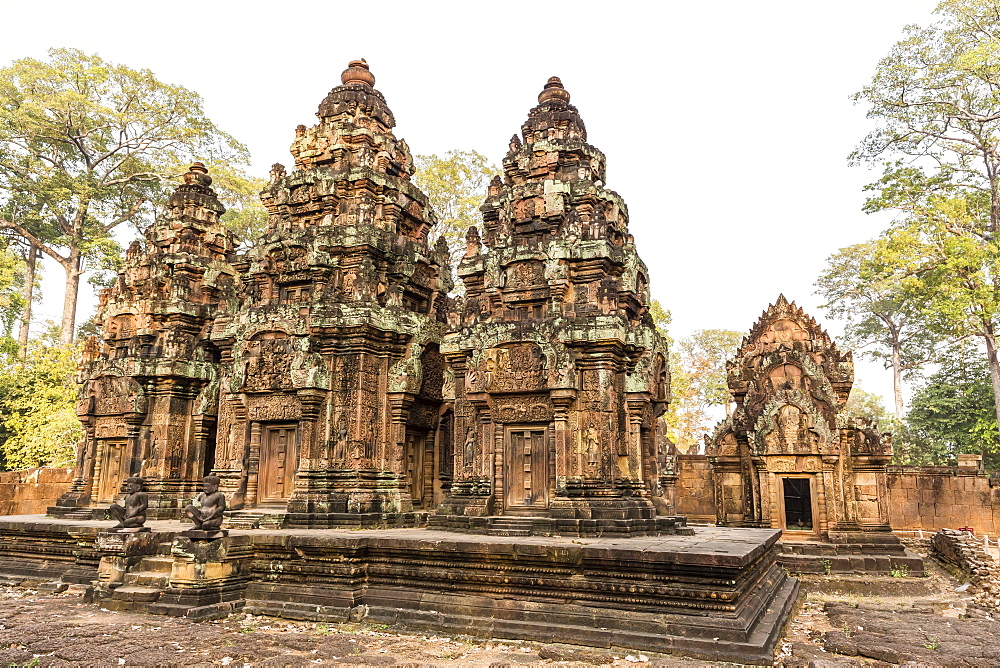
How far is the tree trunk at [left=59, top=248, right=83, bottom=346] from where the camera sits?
2391 cm

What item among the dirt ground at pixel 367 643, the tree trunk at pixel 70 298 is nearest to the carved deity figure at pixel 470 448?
the dirt ground at pixel 367 643

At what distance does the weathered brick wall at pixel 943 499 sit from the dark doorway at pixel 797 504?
6471mm

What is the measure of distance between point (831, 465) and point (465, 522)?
25.7 feet

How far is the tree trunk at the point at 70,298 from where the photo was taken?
78.4 feet

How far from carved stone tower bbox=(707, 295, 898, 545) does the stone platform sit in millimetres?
2999

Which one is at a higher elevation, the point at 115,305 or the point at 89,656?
the point at 115,305

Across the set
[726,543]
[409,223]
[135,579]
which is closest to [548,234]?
[409,223]

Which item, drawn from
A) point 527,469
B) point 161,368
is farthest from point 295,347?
point 527,469

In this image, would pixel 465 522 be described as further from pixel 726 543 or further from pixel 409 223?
pixel 409 223

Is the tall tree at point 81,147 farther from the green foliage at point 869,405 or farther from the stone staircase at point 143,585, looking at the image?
the green foliage at point 869,405

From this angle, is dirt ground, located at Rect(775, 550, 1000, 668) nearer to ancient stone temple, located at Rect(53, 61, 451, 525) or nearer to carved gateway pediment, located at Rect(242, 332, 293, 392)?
ancient stone temple, located at Rect(53, 61, 451, 525)

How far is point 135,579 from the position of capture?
9836mm

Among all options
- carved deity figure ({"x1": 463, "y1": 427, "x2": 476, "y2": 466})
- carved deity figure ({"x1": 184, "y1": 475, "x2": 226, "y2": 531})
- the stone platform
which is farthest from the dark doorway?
carved deity figure ({"x1": 184, "y1": 475, "x2": 226, "y2": 531})

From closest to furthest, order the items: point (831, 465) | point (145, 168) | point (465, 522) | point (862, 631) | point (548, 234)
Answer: point (862, 631) < point (465, 522) < point (548, 234) < point (831, 465) < point (145, 168)
